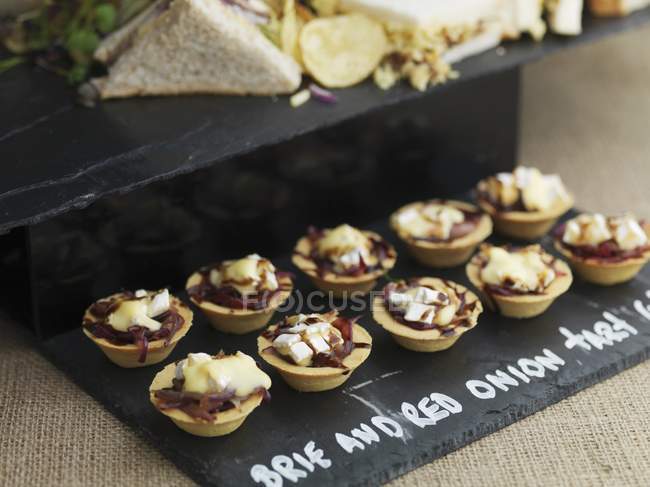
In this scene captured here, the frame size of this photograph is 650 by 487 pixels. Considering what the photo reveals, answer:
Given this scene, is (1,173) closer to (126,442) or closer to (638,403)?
(126,442)

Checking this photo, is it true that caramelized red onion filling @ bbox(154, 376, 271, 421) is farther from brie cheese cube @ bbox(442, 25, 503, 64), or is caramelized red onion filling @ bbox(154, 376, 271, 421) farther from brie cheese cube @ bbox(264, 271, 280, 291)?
brie cheese cube @ bbox(442, 25, 503, 64)

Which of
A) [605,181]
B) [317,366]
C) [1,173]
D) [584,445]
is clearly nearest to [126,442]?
[317,366]

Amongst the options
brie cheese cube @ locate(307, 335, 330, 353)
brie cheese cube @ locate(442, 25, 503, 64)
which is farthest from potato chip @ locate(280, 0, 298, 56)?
brie cheese cube @ locate(307, 335, 330, 353)

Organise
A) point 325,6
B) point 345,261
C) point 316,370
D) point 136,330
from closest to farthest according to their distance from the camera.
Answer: point 316,370 → point 136,330 → point 345,261 → point 325,6

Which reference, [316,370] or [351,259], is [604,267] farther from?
[316,370]

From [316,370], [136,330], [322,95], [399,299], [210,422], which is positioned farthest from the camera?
[322,95]

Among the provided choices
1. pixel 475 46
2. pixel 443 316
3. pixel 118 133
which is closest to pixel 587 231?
pixel 443 316

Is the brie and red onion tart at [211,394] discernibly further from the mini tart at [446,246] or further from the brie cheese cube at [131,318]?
the mini tart at [446,246]
